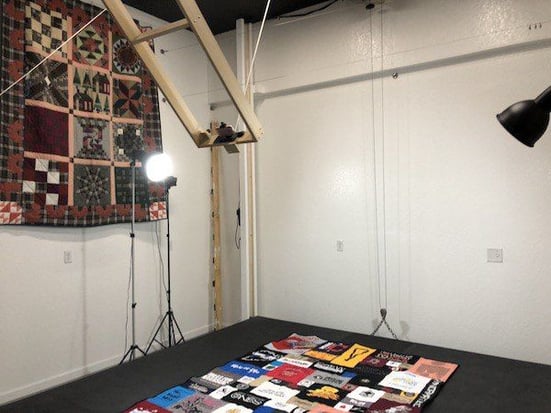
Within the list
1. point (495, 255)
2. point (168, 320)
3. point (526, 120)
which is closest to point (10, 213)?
point (168, 320)

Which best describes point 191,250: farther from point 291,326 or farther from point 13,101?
point 13,101

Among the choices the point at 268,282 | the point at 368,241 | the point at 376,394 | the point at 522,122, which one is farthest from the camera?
the point at 268,282

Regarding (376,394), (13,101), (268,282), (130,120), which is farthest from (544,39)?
(13,101)

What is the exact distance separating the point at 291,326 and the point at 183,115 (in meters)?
1.75

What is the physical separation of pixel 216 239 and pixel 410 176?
207 centimetres

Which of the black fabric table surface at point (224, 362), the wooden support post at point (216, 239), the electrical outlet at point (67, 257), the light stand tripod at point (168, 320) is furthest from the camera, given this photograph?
the wooden support post at point (216, 239)

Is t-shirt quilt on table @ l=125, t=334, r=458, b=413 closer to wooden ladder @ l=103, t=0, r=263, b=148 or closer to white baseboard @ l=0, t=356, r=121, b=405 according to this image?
wooden ladder @ l=103, t=0, r=263, b=148

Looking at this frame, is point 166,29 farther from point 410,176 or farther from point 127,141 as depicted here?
point 410,176

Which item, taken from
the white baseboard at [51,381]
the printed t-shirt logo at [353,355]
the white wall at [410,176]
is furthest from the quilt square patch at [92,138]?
the printed t-shirt logo at [353,355]

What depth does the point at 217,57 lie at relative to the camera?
1.87m

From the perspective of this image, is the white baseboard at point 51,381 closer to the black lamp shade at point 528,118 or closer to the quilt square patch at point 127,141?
the quilt square patch at point 127,141

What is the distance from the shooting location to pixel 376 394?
6.27 ft

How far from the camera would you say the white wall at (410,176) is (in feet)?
9.16

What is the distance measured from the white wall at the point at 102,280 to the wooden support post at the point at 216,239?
72mm
